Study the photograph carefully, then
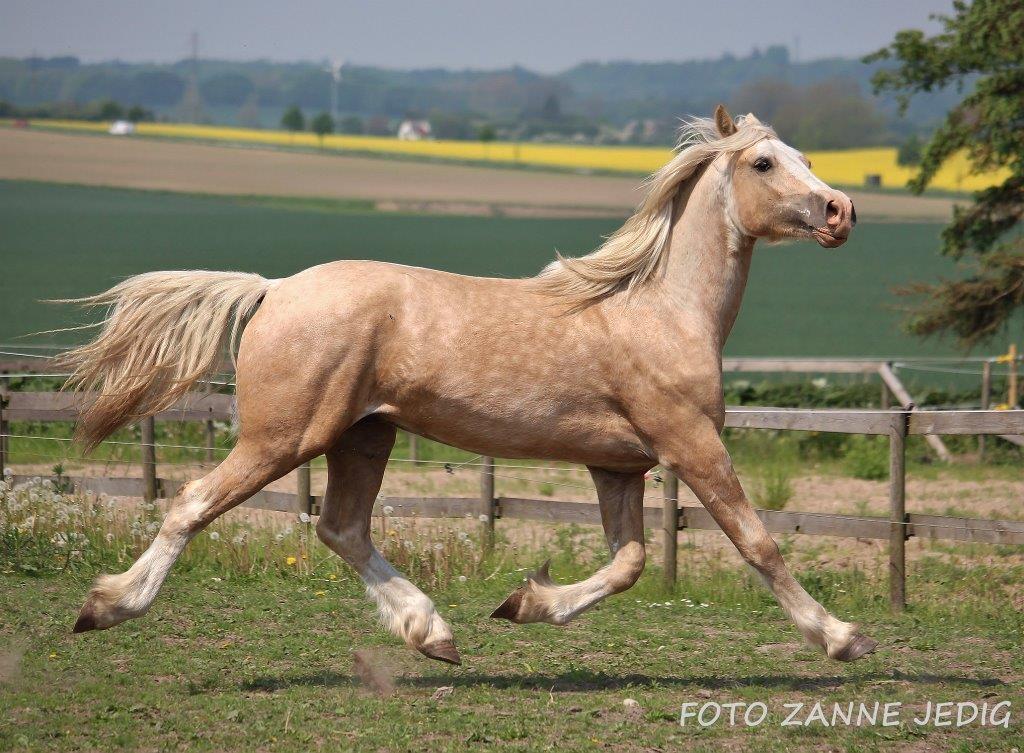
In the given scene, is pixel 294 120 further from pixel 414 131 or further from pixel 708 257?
pixel 708 257

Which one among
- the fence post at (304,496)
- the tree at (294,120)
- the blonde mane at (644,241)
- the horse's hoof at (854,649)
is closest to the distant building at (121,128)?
the tree at (294,120)

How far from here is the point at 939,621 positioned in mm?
6977

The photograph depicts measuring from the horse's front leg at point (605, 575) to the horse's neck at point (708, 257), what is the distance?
31.7 inches

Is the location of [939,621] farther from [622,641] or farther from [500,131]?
[500,131]

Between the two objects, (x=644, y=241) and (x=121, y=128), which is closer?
(x=644, y=241)

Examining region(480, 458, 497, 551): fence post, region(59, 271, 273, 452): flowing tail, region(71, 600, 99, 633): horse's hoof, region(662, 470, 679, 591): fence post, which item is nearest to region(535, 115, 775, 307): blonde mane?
region(59, 271, 273, 452): flowing tail

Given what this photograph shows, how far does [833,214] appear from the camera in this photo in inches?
212

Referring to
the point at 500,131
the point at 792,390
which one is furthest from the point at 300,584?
the point at 500,131

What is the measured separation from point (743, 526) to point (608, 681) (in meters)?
0.93

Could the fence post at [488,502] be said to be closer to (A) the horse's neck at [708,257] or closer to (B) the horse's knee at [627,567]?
(B) the horse's knee at [627,567]

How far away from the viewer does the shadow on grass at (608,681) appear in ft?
17.9

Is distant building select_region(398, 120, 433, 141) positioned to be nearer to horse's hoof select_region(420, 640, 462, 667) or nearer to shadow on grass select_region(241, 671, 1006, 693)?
shadow on grass select_region(241, 671, 1006, 693)

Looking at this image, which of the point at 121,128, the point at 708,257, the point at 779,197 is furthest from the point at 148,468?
the point at 121,128

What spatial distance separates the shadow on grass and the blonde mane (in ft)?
5.45
